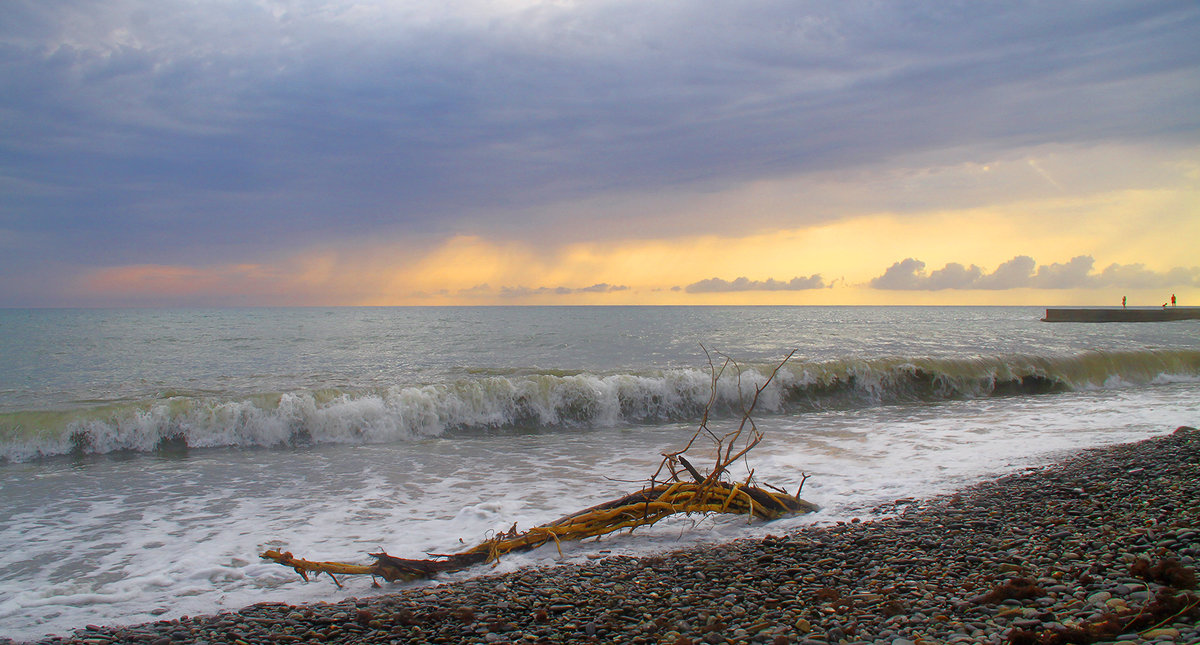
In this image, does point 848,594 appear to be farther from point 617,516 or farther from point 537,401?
point 537,401

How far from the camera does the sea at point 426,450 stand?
532 centimetres

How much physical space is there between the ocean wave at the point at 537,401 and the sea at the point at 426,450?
49mm

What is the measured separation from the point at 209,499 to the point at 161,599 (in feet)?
10.9

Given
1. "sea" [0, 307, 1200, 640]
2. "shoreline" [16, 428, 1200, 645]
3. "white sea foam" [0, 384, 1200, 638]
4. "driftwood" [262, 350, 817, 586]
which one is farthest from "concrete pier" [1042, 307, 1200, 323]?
"driftwood" [262, 350, 817, 586]

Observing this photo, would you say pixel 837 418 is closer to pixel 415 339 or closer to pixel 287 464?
pixel 287 464

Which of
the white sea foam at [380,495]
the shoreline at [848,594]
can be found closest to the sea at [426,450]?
the white sea foam at [380,495]

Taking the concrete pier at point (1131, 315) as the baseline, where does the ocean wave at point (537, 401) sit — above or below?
below

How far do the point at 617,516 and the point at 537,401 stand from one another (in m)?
8.68

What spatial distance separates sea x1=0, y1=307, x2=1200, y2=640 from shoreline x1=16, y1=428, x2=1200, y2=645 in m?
0.53

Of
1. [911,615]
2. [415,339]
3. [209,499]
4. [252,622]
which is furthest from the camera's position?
[415,339]

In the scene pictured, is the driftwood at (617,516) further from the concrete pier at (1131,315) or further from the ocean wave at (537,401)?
the concrete pier at (1131,315)

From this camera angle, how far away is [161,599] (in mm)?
4578

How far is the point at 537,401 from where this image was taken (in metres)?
14.1

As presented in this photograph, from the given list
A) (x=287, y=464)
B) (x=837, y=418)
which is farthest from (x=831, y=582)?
(x=837, y=418)
